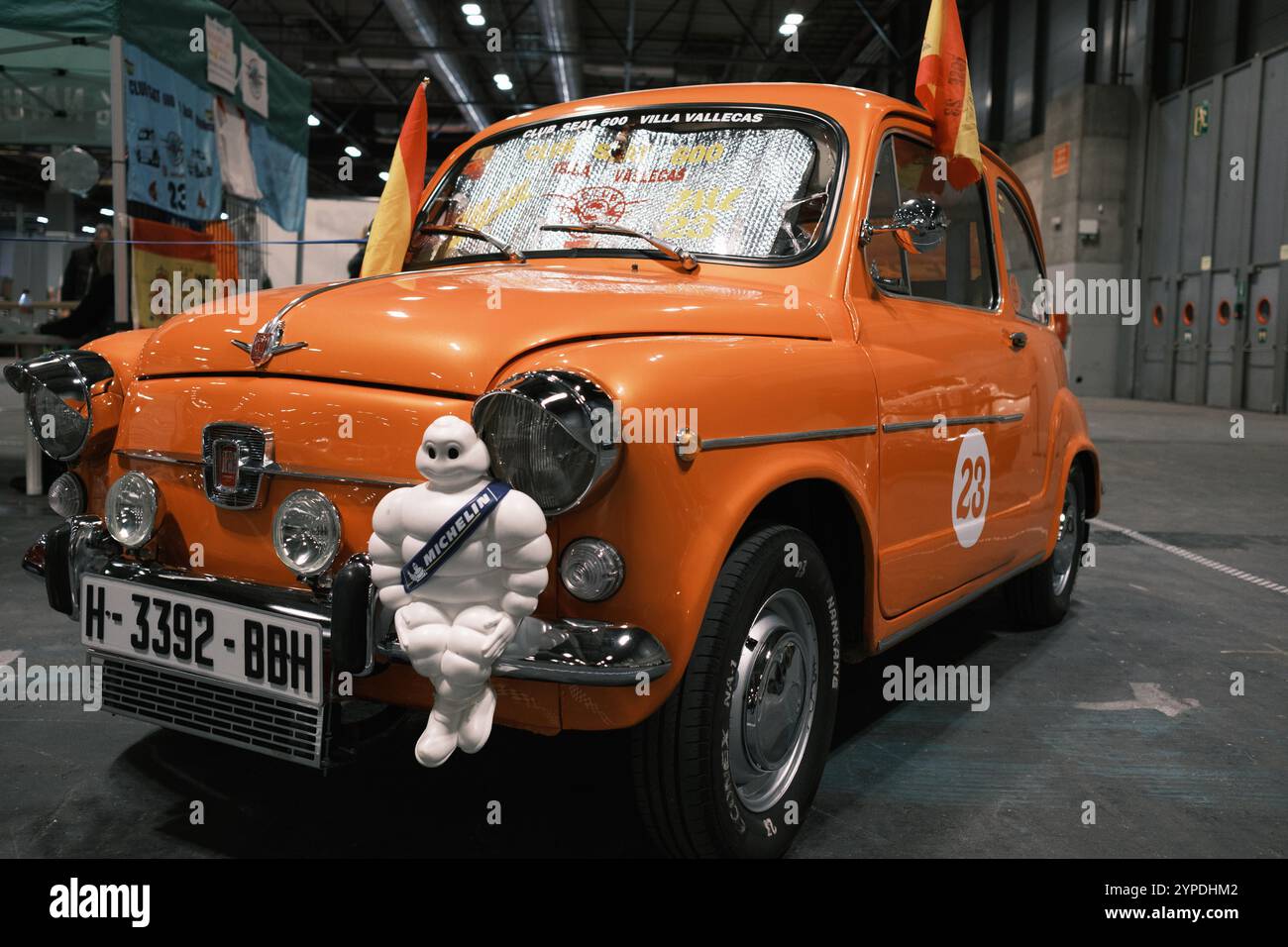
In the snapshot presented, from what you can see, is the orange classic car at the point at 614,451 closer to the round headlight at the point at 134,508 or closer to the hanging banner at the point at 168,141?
the round headlight at the point at 134,508

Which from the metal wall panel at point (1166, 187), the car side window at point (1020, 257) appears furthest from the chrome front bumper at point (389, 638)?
the metal wall panel at point (1166, 187)

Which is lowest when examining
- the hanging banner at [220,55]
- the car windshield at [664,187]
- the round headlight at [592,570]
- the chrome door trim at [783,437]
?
the round headlight at [592,570]

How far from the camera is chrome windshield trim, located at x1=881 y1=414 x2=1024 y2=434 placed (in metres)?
2.67

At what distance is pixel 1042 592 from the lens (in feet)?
13.7

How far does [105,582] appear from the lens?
2178mm

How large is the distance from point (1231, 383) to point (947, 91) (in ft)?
51.7

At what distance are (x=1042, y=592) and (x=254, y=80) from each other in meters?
6.56

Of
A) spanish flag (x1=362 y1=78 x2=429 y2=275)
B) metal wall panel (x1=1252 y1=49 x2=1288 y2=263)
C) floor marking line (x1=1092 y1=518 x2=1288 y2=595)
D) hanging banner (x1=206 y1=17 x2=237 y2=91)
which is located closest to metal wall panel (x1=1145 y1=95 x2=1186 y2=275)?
metal wall panel (x1=1252 y1=49 x2=1288 y2=263)

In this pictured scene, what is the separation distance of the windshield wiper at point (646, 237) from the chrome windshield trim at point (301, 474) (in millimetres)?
1066

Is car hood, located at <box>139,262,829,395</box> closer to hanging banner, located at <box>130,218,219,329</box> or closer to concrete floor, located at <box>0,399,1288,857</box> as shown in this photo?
concrete floor, located at <box>0,399,1288,857</box>

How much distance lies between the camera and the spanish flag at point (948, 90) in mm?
3213

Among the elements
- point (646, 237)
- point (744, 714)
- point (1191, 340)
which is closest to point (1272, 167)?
point (1191, 340)

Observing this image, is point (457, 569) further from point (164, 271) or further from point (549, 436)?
point (164, 271)
